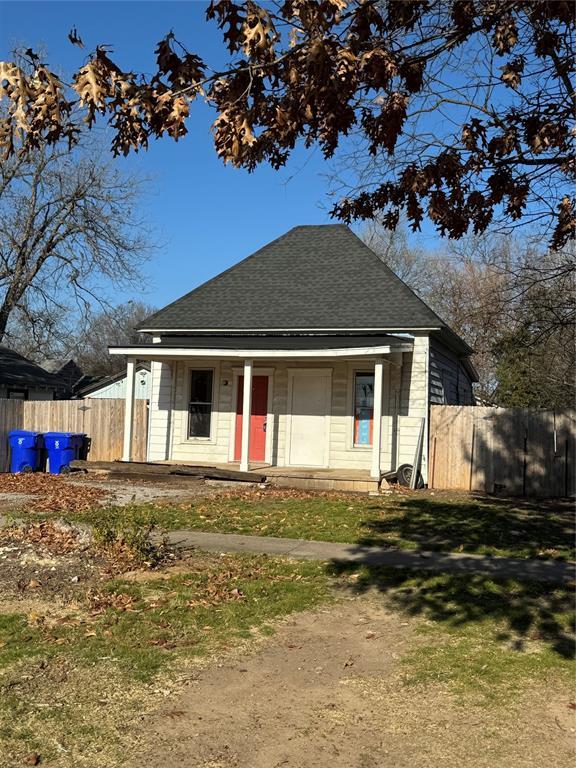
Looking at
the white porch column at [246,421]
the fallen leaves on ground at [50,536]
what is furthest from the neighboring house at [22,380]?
the fallen leaves on ground at [50,536]

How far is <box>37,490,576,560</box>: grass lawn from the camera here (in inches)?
374

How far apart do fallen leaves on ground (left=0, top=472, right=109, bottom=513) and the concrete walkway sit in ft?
11.0

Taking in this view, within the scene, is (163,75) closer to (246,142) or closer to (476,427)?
(246,142)

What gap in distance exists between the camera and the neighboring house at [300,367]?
1719 cm

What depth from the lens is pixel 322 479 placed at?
15.8 meters

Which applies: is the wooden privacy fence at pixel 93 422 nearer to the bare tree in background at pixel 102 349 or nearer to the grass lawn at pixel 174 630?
the grass lawn at pixel 174 630

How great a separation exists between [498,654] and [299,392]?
13.3 meters

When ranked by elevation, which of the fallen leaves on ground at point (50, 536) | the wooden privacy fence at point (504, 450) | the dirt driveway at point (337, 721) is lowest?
the dirt driveway at point (337, 721)

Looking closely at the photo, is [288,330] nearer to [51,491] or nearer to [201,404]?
[201,404]

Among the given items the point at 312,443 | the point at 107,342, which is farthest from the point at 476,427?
the point at 107,342

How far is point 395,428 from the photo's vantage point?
1748 cm

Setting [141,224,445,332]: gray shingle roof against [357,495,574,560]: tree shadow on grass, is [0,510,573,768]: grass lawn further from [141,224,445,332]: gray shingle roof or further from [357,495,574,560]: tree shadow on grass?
[141,224,445,332]: gray shingle roof

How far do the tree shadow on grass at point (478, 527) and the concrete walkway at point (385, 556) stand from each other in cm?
49

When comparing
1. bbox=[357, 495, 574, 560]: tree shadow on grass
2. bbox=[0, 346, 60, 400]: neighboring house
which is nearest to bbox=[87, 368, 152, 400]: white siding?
bbox=[0, 346, 60, 400]: neighboring house
